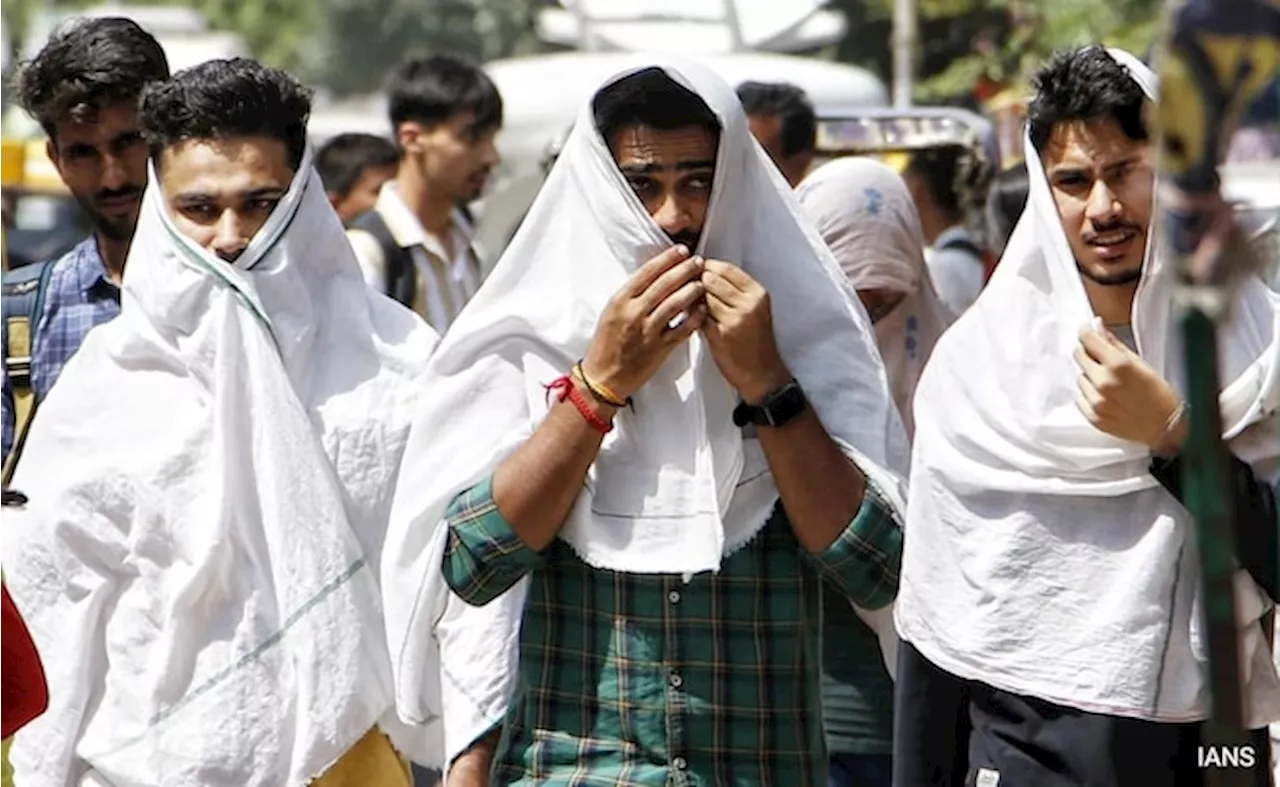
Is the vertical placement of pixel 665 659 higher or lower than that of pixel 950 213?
lower

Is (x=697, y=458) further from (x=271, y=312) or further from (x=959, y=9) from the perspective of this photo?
(x=959, y=9)

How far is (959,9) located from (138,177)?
1250cm

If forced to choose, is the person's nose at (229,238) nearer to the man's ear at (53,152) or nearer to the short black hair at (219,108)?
Answer: the short black hair at (219,108)

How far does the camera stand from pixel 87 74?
509cm

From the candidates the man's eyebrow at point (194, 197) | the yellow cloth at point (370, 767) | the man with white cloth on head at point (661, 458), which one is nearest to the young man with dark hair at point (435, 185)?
the man's eyebrow at point (194, 197)

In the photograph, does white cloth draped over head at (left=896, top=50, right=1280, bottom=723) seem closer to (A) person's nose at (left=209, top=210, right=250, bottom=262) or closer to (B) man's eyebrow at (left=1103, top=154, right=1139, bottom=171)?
(B) man's eyebrow at (left=1103, top=154, right=1139, bottom=171)

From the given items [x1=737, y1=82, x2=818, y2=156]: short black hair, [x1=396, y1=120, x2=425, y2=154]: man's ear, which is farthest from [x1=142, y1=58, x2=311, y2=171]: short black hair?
[x1=396, y1=120, x2=425, y2=154]: man's ear

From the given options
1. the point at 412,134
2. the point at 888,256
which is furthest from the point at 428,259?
the point at 888,256

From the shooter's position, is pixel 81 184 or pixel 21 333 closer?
pixel 21 333

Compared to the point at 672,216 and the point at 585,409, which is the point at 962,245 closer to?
the point at 672,216

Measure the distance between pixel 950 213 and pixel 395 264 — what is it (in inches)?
78.8

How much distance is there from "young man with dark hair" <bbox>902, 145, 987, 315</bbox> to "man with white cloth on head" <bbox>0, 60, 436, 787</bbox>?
3505mm

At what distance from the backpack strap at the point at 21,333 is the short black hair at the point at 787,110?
9.39 feet

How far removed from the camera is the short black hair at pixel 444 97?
873cm
